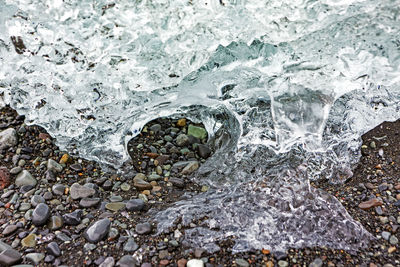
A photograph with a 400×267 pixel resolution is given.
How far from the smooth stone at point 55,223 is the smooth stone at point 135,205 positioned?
1.15ft

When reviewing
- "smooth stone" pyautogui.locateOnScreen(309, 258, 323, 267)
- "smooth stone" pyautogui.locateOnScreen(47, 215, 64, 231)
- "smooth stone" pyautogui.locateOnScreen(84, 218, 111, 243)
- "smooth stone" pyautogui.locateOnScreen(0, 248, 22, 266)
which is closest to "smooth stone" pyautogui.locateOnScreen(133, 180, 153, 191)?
"smooth stone" pyautogui.locateOnScreen(84, 218, 111, 243)

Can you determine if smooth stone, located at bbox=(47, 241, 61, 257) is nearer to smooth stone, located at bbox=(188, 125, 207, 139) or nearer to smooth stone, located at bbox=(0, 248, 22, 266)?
smooth stone, located at bbox=(0, 248, 22, 266)

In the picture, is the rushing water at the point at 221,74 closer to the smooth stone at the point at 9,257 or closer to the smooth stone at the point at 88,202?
the smooth stone at the point at 88,202

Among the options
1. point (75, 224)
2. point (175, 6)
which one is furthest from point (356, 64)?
point (75, 224)

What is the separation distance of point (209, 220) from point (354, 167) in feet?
3.29

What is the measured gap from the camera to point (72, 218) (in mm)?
2254

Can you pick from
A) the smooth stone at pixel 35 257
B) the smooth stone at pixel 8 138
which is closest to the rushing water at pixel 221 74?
the smooth stone at pixel 8 138

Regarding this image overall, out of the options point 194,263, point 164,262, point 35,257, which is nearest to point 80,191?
point 35,257

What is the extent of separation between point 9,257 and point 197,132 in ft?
4.58

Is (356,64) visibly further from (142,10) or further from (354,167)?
(142,10)

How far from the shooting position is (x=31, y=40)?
255cm

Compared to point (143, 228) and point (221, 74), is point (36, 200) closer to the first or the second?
point (143, 228)

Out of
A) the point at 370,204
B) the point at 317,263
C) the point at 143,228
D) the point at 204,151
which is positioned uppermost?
the point at 143,228

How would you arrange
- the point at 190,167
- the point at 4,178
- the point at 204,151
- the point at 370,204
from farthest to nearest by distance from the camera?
the point at 204,151, the point at 190,167, the point at 4,178, the point at 370,204
